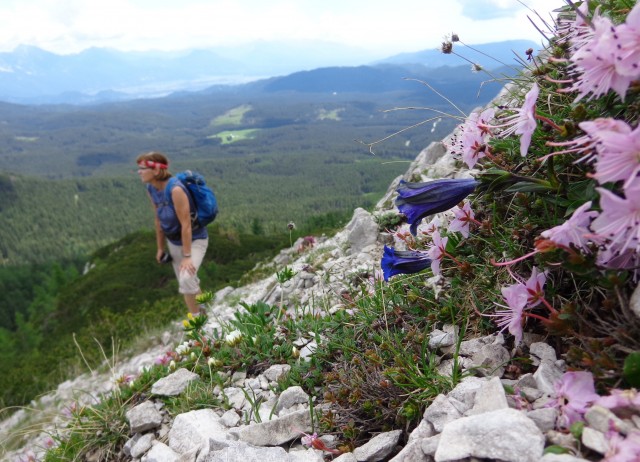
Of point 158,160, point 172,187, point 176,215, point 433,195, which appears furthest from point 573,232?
point 158,160

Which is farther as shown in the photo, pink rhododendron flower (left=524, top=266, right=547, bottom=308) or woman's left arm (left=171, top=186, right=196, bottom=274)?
woman's left arm (left=171, top=186, right=196, bottom=274)

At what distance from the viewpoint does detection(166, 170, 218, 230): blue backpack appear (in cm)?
784

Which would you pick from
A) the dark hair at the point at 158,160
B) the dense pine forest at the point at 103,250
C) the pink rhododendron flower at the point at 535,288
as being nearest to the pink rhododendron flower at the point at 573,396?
the pink rhododendron flower at the point at 535,288

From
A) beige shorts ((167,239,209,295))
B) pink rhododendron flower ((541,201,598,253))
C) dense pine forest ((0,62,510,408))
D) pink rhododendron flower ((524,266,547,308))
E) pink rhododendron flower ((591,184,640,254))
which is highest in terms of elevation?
pink rhododendron flower ((591,184,640,254))

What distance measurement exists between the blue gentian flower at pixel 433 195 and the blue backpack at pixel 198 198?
554cm

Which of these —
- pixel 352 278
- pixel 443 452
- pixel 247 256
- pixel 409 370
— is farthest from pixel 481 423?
pixel 247 256

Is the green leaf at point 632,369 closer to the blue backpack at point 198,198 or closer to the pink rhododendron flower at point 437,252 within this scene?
the pink rhododendron flower at point 437,252

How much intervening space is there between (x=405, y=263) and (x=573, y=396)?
150 centimetres

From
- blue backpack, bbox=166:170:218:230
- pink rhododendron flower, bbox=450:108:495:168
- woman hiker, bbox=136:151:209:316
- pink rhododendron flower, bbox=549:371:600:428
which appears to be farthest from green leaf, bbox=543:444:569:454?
blue backpack, bbox=166:170:218:230

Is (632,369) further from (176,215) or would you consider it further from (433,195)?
(176,215)

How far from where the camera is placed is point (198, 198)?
791 centimetres

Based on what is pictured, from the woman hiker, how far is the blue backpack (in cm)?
13

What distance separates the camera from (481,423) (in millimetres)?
1827

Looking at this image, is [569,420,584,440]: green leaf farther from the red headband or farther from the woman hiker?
the red headband
